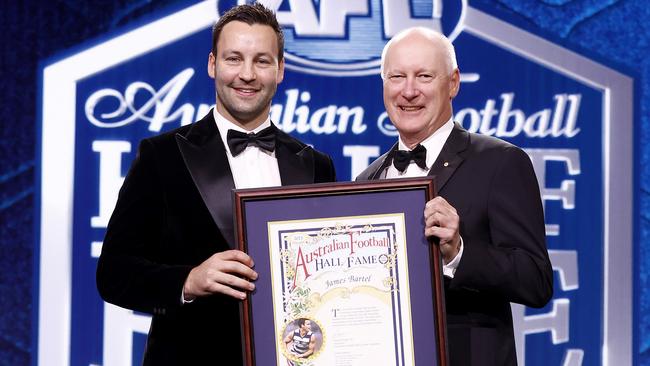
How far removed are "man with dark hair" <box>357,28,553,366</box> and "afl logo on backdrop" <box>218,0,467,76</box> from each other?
2.10 metres

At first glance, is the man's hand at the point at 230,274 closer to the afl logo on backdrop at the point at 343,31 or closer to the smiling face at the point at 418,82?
the smiling face at the point at 418,82

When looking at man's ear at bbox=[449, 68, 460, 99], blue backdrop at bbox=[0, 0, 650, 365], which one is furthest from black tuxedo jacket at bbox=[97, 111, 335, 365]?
blue backdrop at bbox=[0, 0, 650, 365]

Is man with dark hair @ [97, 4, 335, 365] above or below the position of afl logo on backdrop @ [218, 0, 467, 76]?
below

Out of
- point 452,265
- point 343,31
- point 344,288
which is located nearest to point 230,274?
point 344,288

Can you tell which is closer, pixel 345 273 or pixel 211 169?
pixel 345 273

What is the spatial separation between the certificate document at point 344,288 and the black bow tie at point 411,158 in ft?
1.10

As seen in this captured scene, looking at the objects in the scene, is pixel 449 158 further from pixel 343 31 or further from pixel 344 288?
pixel 343 31

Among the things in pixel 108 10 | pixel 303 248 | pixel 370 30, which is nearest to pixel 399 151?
pixel 303 248

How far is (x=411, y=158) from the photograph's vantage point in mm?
2285

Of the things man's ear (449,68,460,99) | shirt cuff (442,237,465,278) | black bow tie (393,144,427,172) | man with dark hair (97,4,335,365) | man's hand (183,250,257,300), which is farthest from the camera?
man's ear (449,68,460,99)

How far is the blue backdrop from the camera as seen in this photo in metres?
4.38

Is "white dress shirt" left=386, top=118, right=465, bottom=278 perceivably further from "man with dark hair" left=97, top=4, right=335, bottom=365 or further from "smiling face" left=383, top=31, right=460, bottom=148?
"man with dark hair" left=97, top=4, right=335, bottom=365

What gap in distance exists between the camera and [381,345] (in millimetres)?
1948

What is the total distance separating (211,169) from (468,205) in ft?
2.09
